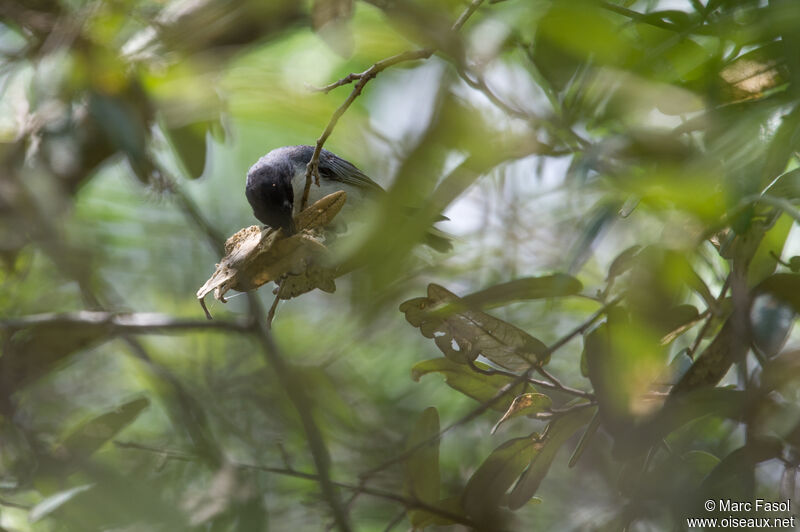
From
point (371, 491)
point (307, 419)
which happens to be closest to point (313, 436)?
point (307, 419)

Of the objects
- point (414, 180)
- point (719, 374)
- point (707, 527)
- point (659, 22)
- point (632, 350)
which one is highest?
point (659, 22)

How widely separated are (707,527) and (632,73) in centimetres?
63

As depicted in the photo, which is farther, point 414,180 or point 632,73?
point 632,73

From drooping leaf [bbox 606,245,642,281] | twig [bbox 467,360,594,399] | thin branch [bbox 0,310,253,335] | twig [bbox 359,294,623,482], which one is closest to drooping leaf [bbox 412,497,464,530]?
twig [bbox 359,294,623,482]

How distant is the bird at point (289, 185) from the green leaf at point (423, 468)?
127 cm

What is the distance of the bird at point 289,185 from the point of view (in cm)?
268

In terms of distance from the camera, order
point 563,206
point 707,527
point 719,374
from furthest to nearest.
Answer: point 563,206 < point 719,374 < point 707,527

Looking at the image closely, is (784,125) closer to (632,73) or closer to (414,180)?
(632,73)

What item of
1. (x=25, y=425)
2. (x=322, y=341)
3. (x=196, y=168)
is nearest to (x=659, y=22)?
(x=322, y=341)

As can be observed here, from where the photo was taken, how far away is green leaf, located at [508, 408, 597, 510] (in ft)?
4.05

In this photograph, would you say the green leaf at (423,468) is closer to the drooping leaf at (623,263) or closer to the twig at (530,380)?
the twig at (530,380)

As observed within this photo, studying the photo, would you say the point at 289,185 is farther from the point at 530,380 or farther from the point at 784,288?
the point at 784,288

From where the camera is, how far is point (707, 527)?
98 centimetres

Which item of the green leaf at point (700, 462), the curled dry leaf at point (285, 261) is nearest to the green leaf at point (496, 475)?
the green leaf at point (700, 462)
